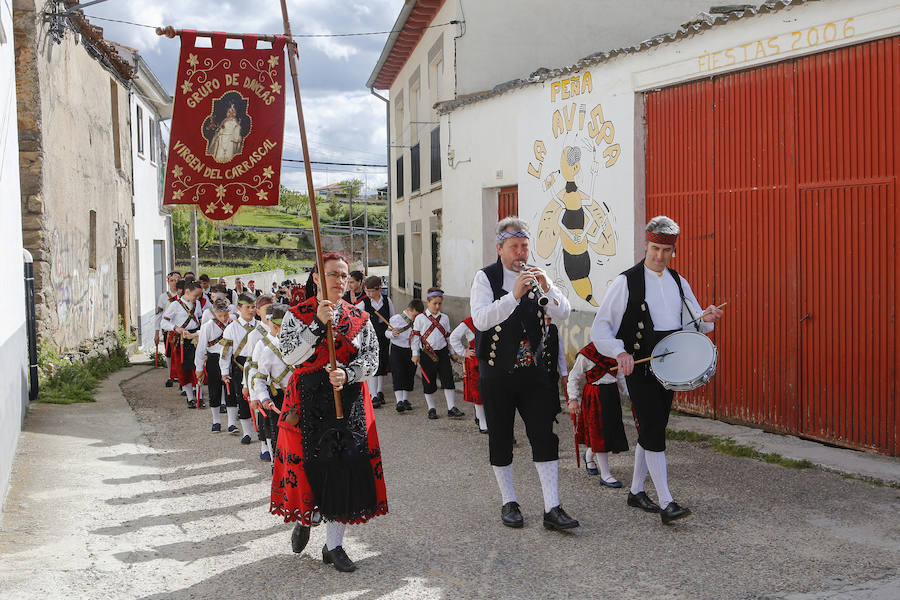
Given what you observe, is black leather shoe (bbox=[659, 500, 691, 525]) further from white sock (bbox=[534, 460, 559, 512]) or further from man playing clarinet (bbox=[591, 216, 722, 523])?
white sock (bbox=[534, 460, 559, 512])

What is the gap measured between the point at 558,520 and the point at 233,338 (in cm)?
458

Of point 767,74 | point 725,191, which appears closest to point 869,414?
point 725,191

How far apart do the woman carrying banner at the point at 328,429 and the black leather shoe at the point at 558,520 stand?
41.1 inches

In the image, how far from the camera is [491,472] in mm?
6828

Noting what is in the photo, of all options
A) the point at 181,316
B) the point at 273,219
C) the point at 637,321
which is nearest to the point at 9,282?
the point at 181,316

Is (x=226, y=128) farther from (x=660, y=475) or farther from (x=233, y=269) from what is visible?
(x=233, y=269)

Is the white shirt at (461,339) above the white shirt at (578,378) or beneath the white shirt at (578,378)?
above

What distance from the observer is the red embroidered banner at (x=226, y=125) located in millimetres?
5672

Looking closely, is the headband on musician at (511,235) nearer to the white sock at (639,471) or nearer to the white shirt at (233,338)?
the white sock at (639,471)

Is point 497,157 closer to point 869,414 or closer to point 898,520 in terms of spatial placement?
point 869,414

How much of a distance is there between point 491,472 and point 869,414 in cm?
304

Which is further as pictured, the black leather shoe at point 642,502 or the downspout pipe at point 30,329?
the downspout pipe at point 30,329

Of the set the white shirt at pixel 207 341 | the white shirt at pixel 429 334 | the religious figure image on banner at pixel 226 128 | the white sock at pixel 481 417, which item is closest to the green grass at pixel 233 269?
the white shirt at pixel 207 341

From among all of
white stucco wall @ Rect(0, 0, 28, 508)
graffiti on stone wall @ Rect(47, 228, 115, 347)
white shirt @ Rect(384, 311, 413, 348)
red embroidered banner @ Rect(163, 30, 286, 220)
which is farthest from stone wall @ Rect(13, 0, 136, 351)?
red embroidered banner @ Rect(163, 30, 286, 220)
